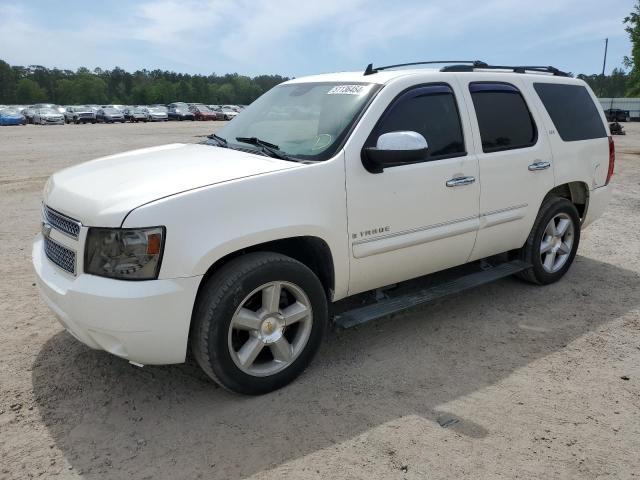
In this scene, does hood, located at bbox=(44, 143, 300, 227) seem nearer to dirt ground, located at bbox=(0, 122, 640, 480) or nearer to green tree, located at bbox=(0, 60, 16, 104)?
dirt ground, located at bbox=(0, 122, 640, 480)

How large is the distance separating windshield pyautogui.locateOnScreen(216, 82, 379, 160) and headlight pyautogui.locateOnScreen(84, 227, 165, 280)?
1151 millimetres

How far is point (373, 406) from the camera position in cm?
315

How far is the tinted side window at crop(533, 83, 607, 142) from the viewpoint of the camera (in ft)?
16.0

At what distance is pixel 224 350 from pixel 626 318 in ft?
11.0

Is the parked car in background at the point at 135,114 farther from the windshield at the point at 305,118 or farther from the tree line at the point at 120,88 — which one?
the tree line at the point at 120,88

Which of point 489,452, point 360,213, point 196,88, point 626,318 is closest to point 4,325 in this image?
point 360,213

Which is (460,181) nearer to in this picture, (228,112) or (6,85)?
(228,112)

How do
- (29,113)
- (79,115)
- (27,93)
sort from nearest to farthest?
(29,113) → (79,115) → (27,93)

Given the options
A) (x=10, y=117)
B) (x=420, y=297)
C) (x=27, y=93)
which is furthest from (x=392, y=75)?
(x=27, y=93)

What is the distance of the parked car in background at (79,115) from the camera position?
4450 cm

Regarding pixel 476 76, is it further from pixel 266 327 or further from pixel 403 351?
pixel 266 327

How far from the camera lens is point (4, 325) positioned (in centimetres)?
414

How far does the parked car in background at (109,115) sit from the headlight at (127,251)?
4746 cm

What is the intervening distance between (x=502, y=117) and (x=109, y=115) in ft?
154
